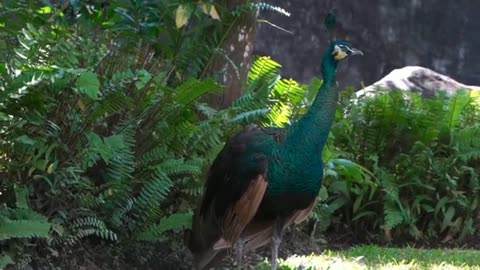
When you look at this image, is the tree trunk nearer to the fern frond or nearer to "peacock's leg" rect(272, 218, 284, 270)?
the fern frond

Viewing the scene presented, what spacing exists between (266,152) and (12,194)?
5.78 feet

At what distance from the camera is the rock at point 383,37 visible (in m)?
16.0

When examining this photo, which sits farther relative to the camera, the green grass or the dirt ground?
the green grass

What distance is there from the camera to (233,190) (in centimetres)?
630

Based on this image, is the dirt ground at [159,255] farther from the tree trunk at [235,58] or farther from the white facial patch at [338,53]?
the white facial patch at [338,53]

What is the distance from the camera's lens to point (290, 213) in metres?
6.44

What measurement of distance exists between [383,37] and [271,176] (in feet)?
35.3

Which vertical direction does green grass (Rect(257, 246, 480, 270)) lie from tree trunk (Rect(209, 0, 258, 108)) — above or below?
below

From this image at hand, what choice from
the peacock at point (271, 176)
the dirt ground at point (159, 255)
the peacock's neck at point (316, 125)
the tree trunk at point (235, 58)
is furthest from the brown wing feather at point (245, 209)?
the tree trunk at point (235, 58)

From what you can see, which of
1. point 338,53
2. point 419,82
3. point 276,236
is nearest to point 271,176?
point 276,236

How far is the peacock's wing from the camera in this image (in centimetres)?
618

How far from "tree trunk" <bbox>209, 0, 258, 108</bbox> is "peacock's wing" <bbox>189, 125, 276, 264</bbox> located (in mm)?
2069

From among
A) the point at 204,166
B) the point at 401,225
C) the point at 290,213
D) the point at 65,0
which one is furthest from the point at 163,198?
the point at 401,225

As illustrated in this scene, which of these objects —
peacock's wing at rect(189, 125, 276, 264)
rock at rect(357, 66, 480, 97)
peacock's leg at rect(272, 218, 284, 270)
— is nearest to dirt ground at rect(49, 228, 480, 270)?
peacock's wing at rect(189, 125, 276, 264)
